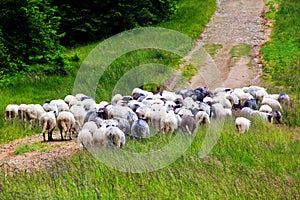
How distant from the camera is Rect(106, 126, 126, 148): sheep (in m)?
9.45

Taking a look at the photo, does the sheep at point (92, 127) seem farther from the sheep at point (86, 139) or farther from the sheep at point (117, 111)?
the sheep at point (117, 111)

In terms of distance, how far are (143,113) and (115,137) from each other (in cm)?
263

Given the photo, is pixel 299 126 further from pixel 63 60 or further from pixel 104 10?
pixel 104 10

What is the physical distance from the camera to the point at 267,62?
757 inches

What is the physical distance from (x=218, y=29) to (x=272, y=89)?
807 cm

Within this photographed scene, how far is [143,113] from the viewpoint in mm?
12016

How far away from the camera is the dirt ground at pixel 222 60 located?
962 centimetres

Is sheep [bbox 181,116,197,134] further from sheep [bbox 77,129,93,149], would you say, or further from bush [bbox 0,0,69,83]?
bush [bbox 0,0,69,83]

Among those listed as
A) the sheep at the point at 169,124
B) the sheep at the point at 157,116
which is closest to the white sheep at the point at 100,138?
the sheep at the point at 169,124

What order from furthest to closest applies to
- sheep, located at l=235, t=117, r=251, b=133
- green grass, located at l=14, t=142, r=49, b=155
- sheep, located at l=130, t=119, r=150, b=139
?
sheep, located at l=235, t=117, r=251, b=133 < sheep, located at l=130, t=119, r=150, b=139 < green grass, located at l=14, t=142, r=49, b=155

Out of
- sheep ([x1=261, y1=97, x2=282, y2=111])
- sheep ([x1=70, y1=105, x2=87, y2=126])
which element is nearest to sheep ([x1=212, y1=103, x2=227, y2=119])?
sheep ([x1=261, y1=97, x2=282, y2=111])

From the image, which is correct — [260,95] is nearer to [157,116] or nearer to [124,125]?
[157,116]

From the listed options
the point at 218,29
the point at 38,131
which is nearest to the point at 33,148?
the point at 38,131

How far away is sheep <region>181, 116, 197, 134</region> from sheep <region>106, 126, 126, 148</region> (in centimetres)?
174
